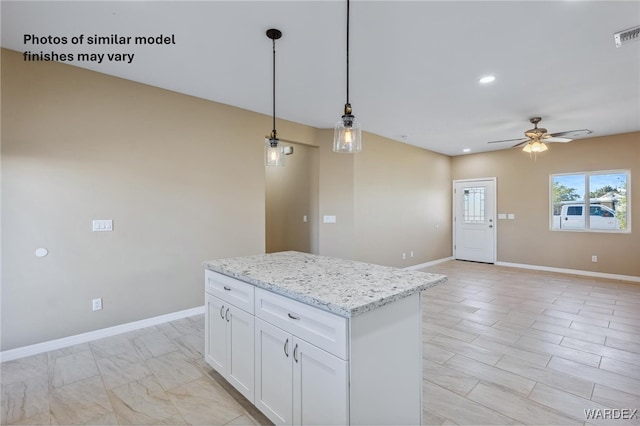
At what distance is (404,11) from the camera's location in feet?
7.21

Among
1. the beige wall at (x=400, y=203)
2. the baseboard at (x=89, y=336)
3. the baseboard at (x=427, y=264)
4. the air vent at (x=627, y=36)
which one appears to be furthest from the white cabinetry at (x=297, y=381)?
the baseboard at (x=427, y=264)

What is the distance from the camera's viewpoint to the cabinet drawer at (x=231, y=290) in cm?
199

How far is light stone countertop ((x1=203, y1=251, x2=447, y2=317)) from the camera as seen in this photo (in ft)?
4.75

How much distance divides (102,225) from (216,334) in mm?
1902

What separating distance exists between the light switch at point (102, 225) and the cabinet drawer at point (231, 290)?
5.14 ft

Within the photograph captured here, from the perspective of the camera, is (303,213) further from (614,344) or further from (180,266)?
(614,344)

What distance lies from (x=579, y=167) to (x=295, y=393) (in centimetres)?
733

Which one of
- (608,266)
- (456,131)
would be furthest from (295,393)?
(608,266)

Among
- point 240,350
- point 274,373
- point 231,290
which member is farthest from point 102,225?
point 274,373

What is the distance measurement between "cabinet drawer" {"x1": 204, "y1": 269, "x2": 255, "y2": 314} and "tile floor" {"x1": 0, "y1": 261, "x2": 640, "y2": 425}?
719 millimetres

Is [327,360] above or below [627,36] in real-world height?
below

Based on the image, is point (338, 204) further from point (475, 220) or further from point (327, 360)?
point (475, 220)

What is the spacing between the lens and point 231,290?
85.5 inches

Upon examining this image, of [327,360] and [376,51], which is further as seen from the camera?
[376,51]
